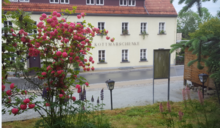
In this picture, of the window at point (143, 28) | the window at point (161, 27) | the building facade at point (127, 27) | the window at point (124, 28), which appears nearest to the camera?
the building facade at point (127, 27)

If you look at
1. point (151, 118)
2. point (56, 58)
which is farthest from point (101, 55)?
point (56, 58)

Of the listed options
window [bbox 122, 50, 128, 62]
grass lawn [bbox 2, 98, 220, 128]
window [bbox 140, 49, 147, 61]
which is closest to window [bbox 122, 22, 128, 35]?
window [bbox 122, 50, 128, 62]

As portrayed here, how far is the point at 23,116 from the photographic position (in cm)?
608

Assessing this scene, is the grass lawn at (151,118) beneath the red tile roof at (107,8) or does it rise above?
beneath

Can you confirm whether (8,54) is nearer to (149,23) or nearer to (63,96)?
(63,96)

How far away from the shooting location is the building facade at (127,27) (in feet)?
59.8

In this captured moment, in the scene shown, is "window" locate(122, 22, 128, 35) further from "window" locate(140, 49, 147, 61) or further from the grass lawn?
the grass lawn

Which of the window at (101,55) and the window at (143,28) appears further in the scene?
the window at (143,28)

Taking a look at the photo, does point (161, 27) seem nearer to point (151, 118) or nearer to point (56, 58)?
point (151, 118)

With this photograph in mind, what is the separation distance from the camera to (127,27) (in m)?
19.5

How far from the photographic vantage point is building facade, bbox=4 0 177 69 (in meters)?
18.2

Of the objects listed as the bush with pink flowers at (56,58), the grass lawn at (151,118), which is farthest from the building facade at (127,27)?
the bush with pink flowers at (56,58)

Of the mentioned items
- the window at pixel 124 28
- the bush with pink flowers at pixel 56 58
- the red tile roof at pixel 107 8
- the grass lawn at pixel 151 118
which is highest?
the red tile roof at pixel 107 8

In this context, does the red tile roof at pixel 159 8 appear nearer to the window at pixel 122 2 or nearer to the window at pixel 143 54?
the window at pixel 122 2
